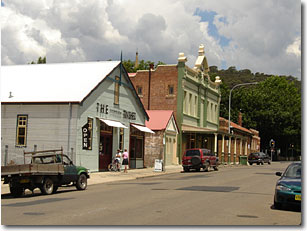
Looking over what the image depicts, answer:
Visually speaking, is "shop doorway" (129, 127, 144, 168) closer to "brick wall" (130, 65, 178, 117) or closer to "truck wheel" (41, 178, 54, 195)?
"brick wall" (130, 65, 178, 117)

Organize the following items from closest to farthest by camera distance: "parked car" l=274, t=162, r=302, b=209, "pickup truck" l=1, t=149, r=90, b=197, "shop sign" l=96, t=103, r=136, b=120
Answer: "parked car" l=274, t=162, r=302, b=209
"pickup truck" l=1, t=149, r=90, b=197
"shop sign" l=96, t=103, r=136, b=120

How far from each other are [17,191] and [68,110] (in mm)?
10305

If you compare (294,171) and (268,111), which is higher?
(268,111)

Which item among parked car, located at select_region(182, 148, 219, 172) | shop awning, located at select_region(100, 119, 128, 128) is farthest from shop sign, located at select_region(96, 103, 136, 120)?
parked car, located at select_region(182, 148, 219, 172)

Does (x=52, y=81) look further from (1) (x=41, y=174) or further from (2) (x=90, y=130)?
(1) (x=41, y=174)

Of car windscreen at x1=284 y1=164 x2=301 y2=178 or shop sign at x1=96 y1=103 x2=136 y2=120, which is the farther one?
shop sign at x1=96 y1=103 x2=136 y2=120

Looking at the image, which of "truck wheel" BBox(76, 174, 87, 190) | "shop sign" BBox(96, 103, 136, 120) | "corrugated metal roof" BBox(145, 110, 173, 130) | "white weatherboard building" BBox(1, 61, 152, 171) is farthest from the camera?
"corrugated metal roof" BBox(145, 110, 173, 130)

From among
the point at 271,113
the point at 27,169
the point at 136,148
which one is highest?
the point at 271,113

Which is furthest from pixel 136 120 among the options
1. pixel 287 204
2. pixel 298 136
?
pixel 298 136

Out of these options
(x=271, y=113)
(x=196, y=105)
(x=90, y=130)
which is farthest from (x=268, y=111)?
(x=90, y=130)

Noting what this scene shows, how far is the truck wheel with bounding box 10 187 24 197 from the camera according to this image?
1709cm

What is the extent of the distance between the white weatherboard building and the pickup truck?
229 inches

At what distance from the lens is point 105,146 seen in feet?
101

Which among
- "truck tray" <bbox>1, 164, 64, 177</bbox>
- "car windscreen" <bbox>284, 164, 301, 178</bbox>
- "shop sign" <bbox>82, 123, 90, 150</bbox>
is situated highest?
"shop sign" <bbox>82, 123, 90, 150</bbox>
